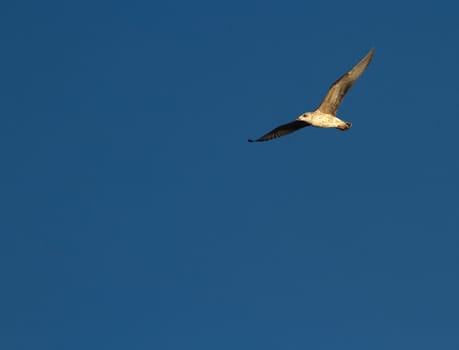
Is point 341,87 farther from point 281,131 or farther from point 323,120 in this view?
point 281,131

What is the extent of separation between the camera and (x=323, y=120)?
4612 centimetres

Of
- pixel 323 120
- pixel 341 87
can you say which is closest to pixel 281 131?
pixel 323 120

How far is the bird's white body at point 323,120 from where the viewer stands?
150ft

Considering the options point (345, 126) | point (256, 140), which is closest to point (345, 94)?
point (345, 126)

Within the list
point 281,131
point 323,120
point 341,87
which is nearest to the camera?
point 341,87

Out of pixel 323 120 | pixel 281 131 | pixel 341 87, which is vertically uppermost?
pixel 281 131

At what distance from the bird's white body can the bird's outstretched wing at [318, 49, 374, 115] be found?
7.2 inches

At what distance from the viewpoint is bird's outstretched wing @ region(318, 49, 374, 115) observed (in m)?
45.3

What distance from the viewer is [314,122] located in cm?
4628

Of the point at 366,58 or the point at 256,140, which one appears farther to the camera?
the point at 256,140

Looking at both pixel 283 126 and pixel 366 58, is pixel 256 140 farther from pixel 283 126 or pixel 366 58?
pixel 366 58

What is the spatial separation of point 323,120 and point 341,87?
1239mm

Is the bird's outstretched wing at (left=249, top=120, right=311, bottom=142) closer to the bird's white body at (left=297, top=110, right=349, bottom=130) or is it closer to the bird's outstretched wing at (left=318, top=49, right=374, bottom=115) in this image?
the bird's white body at (left=297, top=110, right=349, bottom=130)

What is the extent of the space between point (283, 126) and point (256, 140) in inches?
40.2
